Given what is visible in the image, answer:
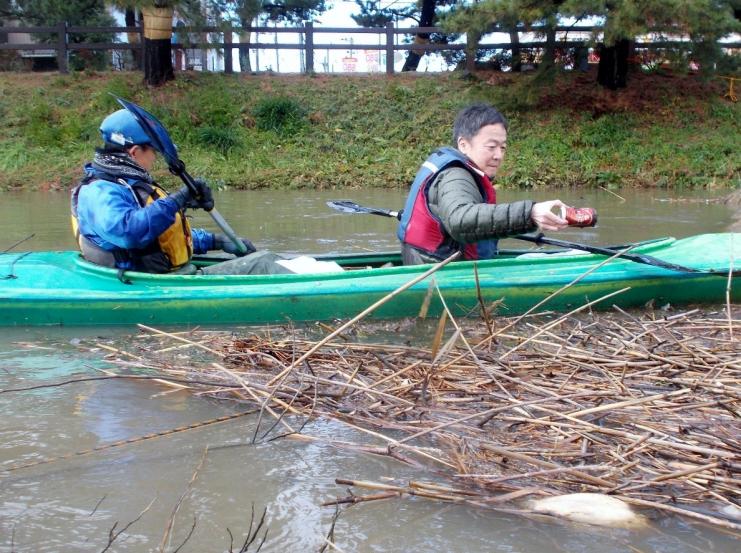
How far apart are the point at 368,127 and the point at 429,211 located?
42.7 feet

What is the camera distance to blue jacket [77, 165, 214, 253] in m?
5.03

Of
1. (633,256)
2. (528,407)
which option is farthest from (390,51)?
(528,407)

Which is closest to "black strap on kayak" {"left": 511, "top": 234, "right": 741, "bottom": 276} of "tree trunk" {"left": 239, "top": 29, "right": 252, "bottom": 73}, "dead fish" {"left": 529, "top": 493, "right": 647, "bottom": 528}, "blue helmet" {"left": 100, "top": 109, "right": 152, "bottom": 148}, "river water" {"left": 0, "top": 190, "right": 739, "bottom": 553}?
"river water" {"left": 0, "top": 190, "right": 739, "bottom": 553}

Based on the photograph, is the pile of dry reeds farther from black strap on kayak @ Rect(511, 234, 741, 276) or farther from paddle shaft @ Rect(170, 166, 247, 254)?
paddle shaft @ Rect(170, 166, 247, 254)

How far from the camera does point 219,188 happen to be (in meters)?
14.7

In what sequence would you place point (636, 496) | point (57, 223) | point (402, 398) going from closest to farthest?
point (636, 496) < point (402, 398) < point (57, 223)

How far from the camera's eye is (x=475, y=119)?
16.1 ft

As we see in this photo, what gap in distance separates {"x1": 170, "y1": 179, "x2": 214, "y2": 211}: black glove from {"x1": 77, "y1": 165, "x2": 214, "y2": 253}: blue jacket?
9 centimetres

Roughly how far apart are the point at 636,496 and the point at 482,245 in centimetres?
295

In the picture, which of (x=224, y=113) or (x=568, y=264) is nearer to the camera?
(x=568, y=264)

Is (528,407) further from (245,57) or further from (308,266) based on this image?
(245,57)

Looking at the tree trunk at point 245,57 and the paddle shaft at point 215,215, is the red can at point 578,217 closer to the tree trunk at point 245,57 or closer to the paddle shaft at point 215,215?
the paddle shaft at point 215,215

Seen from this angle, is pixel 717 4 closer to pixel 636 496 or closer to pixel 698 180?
pixel 698 180

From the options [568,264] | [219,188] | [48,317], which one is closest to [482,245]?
[568,264]
